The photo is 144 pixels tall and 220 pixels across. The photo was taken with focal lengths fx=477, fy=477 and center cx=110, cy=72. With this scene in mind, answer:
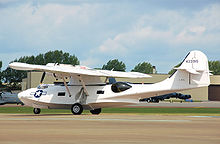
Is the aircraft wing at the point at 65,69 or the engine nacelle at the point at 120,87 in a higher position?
the aircraft wing at the point at 65,69

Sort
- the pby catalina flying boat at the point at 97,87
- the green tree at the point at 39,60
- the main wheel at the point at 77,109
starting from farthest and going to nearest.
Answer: the green tree at the point at 39,60 → the main wheel at the point at 77,109 → the pby catalina flying boat at the point at 97,87

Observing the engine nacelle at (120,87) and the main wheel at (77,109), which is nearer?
the engine nacelle at (120,87)

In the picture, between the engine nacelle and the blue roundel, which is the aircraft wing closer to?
the engine nacelle

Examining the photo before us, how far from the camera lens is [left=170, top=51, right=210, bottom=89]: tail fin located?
36.2 meters

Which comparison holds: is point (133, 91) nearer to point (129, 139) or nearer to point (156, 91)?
point (156, 91)

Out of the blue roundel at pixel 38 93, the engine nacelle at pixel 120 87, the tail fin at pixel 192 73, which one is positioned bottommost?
the blue roundel at pixel 38 93

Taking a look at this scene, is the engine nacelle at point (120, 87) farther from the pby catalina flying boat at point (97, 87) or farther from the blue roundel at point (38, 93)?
the blue roundel at point (38, 93)

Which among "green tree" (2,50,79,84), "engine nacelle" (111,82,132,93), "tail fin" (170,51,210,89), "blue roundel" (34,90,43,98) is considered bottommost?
"blue roundel" (34,90,43,98)

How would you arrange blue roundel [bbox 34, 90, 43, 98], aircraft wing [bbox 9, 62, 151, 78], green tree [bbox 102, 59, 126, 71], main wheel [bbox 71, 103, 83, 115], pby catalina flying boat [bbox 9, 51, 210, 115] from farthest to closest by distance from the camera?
green tree [bbox 102, 59, 126, 71]
blue roundel [bbox 34, 90, 43, 98]
main wheel [bbox 71, 103, 83, 115]
pby catalina flying boat [bbox 9, 51, 210, 115]
aircraft wing [bbox 9, 62, 151, 78]

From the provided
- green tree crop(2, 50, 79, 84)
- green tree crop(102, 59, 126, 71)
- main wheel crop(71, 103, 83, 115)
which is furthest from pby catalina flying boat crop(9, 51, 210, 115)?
green tree crop(102, 59, 126, 71)

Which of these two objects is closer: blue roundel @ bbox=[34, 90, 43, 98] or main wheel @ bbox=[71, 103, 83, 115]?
main wheel @ bbox=[71, 103, 83, 115]

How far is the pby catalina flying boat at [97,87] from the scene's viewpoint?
36.4 meters

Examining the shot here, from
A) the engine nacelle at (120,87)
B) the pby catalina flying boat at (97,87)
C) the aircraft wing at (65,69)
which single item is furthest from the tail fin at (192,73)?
the aircraft wing at (65,69)

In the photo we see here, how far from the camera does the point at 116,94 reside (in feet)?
124
